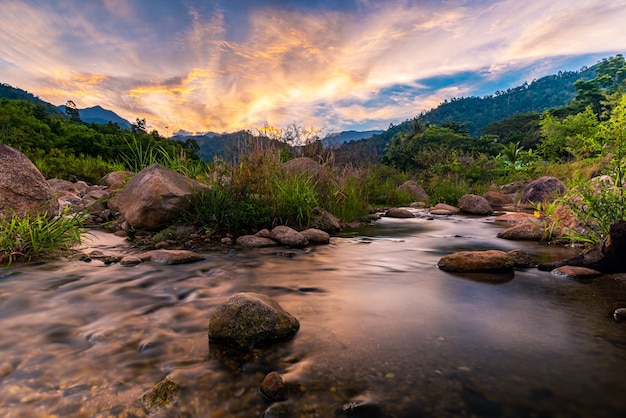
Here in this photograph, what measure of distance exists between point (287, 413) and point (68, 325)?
85.3 inches

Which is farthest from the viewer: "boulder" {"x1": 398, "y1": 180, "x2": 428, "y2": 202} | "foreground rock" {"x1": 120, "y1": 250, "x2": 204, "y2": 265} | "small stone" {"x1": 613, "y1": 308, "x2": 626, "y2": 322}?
"boulder" {"x1": 398, "y1": 180, "x2": 428, "y2": 202}

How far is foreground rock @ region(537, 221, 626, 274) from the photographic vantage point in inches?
150

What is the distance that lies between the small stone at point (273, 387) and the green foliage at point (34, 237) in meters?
4.32

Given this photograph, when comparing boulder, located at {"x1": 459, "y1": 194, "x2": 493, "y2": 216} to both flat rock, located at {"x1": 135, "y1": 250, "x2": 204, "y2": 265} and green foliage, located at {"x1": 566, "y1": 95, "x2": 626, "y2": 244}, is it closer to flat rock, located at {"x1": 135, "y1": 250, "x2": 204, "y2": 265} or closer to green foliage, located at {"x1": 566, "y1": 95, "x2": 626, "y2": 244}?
green foliage, located at {"x1": 566, "y1": 95, "x2": 626, "y2": 244}

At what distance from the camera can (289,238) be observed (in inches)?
257

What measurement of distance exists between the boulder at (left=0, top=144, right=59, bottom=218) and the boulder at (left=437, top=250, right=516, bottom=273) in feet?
21.1

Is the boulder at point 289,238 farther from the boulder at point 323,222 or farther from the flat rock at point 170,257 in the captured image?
the flat rock at point 170,257

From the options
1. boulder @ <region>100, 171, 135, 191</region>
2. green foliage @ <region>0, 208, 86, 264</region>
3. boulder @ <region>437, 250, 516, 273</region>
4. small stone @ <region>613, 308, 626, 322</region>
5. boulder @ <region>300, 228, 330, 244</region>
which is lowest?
small stone @ <region>613, 308, 626, 322</region>

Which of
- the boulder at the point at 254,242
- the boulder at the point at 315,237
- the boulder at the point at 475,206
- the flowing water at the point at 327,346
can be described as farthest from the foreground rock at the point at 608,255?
the boulder at the point at 475,206

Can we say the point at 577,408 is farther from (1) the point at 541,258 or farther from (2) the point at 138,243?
(2) the point at 138,243

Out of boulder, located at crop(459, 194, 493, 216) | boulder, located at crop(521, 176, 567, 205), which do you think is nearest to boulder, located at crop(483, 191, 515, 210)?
boulder, located at crop(521, 176, 567, 205)

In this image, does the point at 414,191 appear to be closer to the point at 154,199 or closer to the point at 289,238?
the point at 289,238

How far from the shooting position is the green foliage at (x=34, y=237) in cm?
451

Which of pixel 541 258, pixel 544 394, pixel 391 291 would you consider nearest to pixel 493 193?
pixel 541 258
